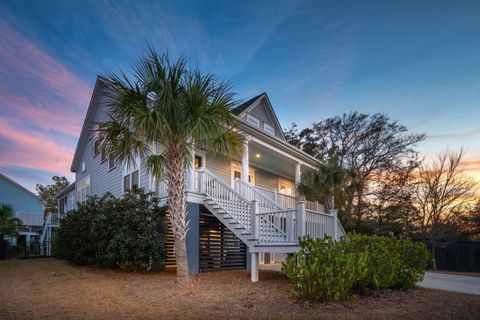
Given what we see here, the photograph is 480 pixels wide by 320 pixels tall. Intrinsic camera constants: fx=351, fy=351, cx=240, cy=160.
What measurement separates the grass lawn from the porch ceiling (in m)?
7.10

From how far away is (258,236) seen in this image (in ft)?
32.9

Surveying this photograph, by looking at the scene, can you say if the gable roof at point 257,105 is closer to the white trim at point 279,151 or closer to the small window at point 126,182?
the white trim at point 279,151

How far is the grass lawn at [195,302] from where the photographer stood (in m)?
5.86

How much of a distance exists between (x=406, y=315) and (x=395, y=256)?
2.38 meters

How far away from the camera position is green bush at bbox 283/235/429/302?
658 centimetres

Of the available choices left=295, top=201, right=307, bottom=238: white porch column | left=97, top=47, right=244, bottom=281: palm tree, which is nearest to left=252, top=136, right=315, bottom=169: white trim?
left=295, top=201, right=307, bottom=238: white porch column

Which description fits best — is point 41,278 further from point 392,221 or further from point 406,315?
point 392,221

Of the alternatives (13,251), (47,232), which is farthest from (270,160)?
(47,232)

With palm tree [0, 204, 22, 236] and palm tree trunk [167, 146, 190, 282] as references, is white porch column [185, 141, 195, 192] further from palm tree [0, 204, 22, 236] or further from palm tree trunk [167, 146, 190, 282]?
palm tree [0, 204, 22, 236]

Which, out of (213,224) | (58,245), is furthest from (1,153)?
(213,224)

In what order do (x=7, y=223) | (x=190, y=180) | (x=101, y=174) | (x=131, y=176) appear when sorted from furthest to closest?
(x=7, y=223)
(x=101, y=174)
(x=131, y=176)
(x=190, y=180)

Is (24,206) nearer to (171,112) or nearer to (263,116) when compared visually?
(263,116)

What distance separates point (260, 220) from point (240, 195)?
135 centimetres

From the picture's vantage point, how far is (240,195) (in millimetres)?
11445
